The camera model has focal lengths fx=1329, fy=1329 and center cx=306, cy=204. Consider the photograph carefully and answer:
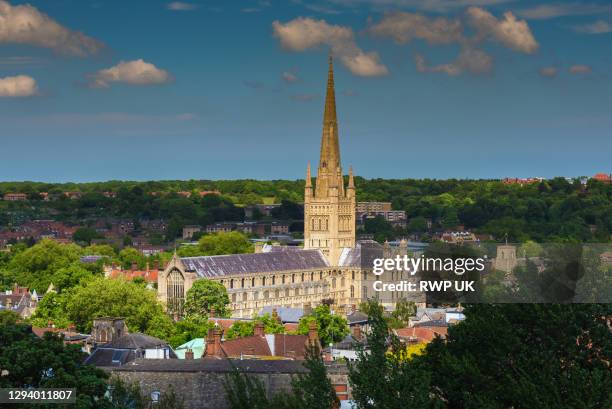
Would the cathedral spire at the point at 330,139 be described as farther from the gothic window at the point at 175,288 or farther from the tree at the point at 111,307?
the tree at the point at 111,307

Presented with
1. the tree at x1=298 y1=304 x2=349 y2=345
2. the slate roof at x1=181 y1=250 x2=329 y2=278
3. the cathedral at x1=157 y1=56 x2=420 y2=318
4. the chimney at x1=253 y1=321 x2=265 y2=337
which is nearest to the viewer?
the chimney at x1=253 y1=321 x2=265 y2=337

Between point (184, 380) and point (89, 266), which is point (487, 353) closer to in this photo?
point (184, 380)

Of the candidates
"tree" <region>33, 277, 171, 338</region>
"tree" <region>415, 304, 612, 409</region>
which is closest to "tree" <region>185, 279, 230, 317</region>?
"tree" <region>33, 277, 171, 338</region>

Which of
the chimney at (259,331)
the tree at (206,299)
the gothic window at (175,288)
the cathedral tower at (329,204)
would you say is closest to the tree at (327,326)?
the chimney at (259,331)

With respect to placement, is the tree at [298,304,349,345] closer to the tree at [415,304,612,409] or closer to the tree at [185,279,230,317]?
the tree at [185,279,230,317]

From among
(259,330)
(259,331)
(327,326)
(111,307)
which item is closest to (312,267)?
(111,307)

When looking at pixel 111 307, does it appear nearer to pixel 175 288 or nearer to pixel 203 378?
pixel 175 288

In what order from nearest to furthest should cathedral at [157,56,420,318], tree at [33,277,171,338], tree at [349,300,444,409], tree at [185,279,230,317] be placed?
1. tree at [349,300,444,409]
2. tree at [33,277,171,338]
3. tree at [185,279,230,317]
4. cathedral at [157,56,420,318]
